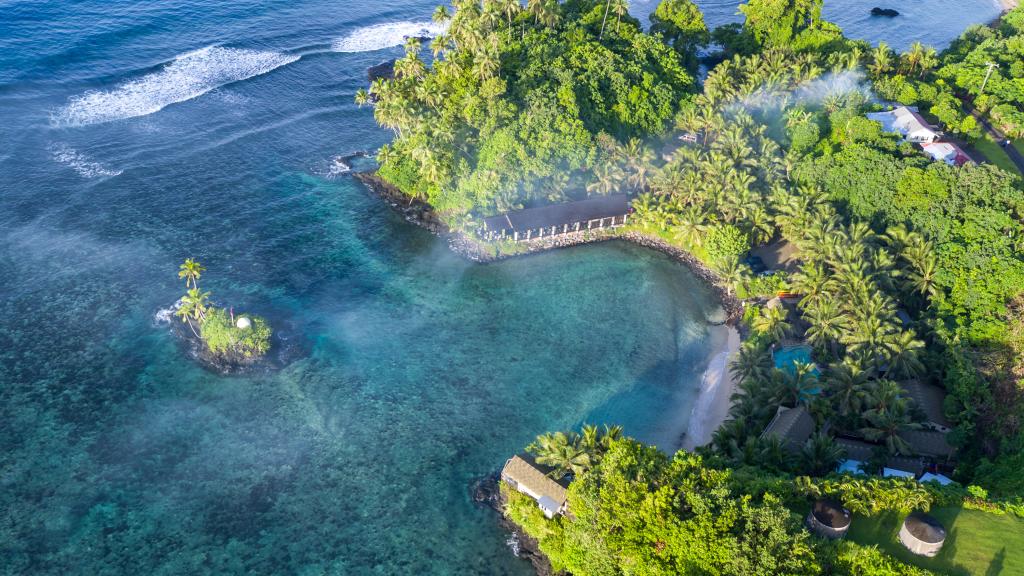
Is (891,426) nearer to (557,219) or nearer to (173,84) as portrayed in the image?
(557,219)

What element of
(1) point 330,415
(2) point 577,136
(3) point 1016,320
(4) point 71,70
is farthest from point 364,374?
(4) point 71,70

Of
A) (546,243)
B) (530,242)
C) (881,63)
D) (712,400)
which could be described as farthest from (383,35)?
(712,400)

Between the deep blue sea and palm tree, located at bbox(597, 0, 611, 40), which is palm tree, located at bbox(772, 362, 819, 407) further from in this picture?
palm tree, located at bbox(597, 0, 611, 40)

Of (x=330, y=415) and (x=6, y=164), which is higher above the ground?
(x=6, y=164)

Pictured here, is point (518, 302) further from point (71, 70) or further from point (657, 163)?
point (71, 70)

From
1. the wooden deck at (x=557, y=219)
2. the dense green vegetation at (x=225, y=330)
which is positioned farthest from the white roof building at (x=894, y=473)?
the dense green vegetation at (x=225, y=330)

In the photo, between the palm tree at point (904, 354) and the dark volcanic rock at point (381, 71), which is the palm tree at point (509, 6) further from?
the palm tree at point (904, 354)

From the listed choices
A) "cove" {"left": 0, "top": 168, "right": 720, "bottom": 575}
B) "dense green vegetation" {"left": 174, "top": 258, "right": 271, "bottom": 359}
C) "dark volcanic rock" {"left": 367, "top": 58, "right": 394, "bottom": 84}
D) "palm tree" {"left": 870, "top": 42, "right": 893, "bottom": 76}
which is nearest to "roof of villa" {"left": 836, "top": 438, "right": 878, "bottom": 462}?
"cove" {"left": 0, "top": 168, "right": 720, "bottom": 575}
